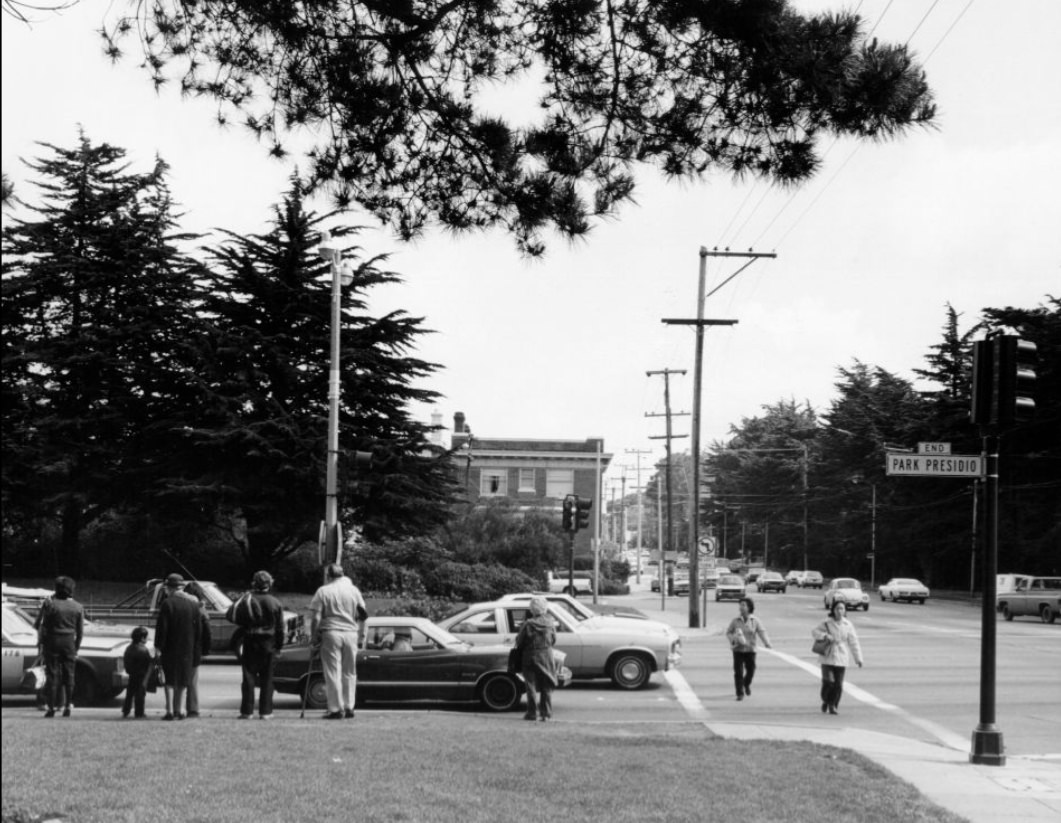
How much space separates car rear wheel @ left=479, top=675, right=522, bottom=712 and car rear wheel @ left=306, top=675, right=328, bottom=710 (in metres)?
2.12

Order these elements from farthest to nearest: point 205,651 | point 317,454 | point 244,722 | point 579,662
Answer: point 317,454, point 579,662, point 205,651, point 244,722

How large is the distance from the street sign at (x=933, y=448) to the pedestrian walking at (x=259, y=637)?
748cm

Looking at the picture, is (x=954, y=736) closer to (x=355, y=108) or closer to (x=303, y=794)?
(x=303, y=794)

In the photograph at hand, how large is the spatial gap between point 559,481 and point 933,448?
7138 centimetres

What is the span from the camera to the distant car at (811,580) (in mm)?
91588

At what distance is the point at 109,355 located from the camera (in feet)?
32.4

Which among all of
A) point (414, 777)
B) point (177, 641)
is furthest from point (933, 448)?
point (177, 641)

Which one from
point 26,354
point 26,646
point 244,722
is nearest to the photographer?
point 26,354

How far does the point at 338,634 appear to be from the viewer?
14484 mm

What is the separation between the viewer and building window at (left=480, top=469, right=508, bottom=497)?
84.1m

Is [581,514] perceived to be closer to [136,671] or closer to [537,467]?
[136,671]

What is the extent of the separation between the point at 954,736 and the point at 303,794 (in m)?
9.71

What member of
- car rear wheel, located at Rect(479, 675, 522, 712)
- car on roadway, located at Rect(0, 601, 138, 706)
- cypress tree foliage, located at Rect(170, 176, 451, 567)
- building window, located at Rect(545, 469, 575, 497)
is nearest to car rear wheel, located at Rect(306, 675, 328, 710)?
car rear wheel, located at Rect(479, 675, 522, 712)

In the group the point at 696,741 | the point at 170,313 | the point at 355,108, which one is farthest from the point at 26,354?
the point at 696,741
